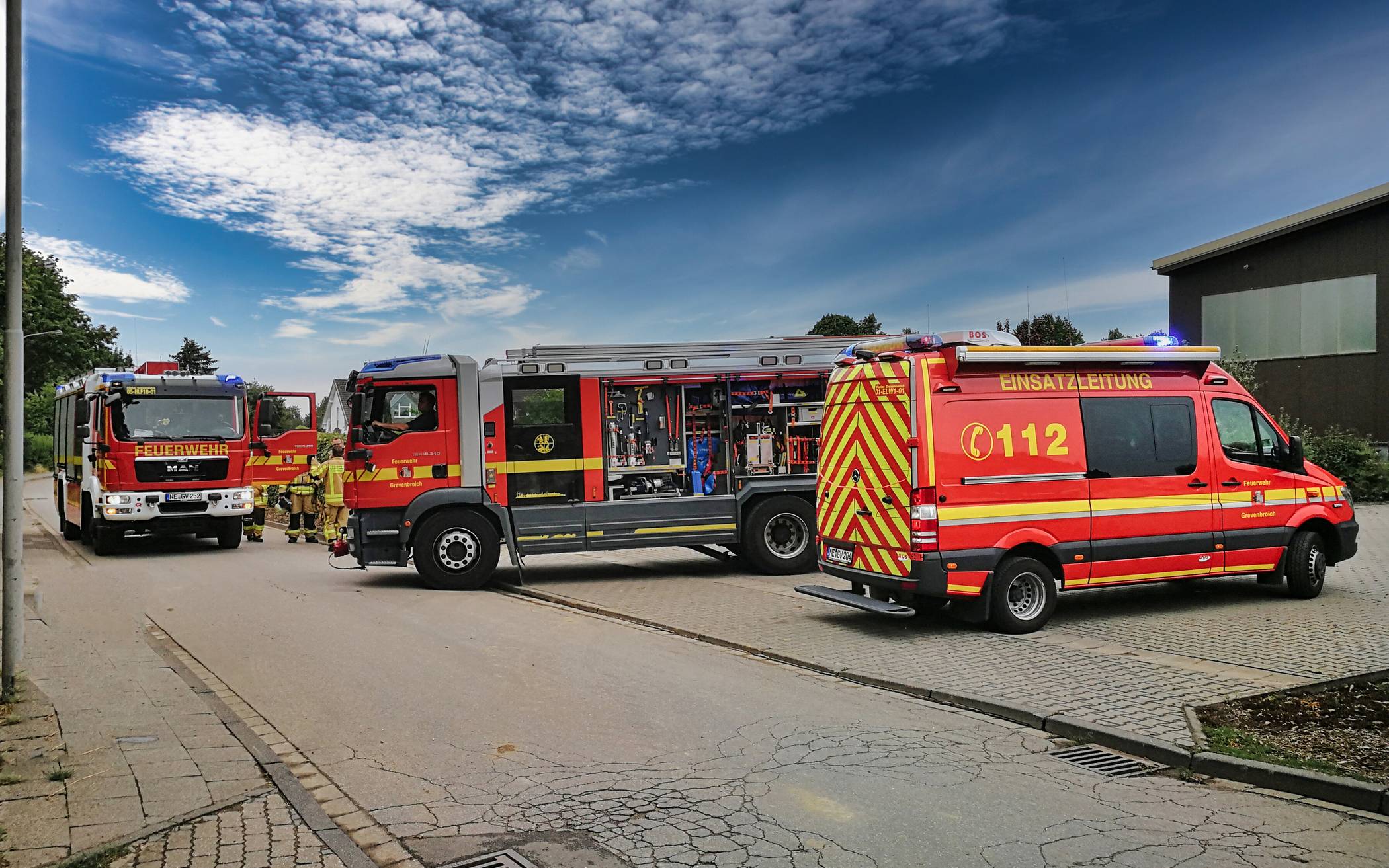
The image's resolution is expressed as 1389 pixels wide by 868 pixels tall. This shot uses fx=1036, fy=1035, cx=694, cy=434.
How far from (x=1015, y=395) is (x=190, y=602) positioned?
931 cm

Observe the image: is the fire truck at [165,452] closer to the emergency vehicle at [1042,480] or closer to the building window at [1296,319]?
the emergency vehicle at [1042,480]

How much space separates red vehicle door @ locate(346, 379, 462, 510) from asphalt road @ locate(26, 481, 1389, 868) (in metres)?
3.16

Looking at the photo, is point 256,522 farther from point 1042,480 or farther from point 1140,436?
point 1140,436

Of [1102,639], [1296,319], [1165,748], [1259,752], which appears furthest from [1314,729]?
[1296,319]

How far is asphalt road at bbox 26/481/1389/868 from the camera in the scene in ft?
14.2

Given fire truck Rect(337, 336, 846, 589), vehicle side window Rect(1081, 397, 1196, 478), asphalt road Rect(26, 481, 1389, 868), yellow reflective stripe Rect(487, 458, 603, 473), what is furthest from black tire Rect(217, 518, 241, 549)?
vehicle side window Rect(1081, 397, 1196, 478)

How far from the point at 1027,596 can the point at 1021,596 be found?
88 millimetres

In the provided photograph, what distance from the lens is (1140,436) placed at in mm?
9625

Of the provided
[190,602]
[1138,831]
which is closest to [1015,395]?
[1138,831]

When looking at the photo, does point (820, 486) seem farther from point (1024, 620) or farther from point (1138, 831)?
point (1138, 831)

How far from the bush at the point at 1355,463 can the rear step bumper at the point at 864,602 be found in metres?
17.4

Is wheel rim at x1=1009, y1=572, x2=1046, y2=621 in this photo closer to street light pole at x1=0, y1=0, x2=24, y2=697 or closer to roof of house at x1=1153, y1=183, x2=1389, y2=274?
street light pole at x1=0, y1=0, x2=24, y2=697

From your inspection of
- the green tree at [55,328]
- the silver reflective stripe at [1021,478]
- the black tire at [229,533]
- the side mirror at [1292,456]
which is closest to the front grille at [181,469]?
the black tire at [229,533]

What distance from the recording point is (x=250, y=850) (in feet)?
14.4
